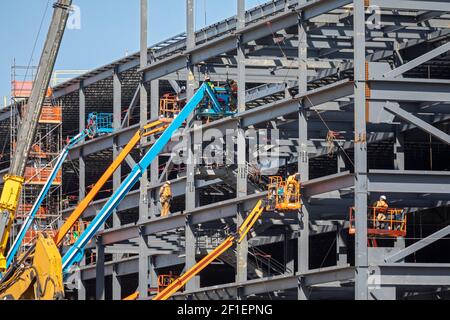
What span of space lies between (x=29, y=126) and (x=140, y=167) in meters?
9.71

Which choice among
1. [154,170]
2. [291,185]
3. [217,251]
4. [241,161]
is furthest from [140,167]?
[291,185]

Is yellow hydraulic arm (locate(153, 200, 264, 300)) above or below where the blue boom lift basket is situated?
below

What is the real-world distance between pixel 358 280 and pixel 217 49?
48.8ft

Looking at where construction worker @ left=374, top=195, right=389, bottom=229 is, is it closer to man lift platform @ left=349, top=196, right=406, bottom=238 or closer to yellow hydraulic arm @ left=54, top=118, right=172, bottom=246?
man lift platform @ left=349, top=196, right=406, bottom=238

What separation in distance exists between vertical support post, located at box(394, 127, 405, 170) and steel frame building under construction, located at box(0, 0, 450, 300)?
0.07 metres

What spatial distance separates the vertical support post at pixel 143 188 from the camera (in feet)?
199

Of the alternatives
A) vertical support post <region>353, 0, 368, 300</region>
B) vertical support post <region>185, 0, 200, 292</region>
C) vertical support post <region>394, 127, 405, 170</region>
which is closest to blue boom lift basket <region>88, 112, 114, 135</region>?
vertical support post <region>185, 0, 200, 292</region>

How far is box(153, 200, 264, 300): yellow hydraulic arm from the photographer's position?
5284 centimetres

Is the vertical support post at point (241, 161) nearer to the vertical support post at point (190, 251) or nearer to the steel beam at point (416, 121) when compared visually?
the vertical support post at point (190, 251)

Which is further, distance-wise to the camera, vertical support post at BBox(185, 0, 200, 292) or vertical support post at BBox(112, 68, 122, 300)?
vertical support post at BBox(112, 68, 122, 300)

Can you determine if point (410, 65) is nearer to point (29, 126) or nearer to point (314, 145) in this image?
point (314, 145)

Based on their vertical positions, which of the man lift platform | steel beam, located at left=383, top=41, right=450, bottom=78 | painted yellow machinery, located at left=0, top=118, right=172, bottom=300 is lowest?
painted yellow machinery, located at left=0, top=118, right=172, bottom=300
